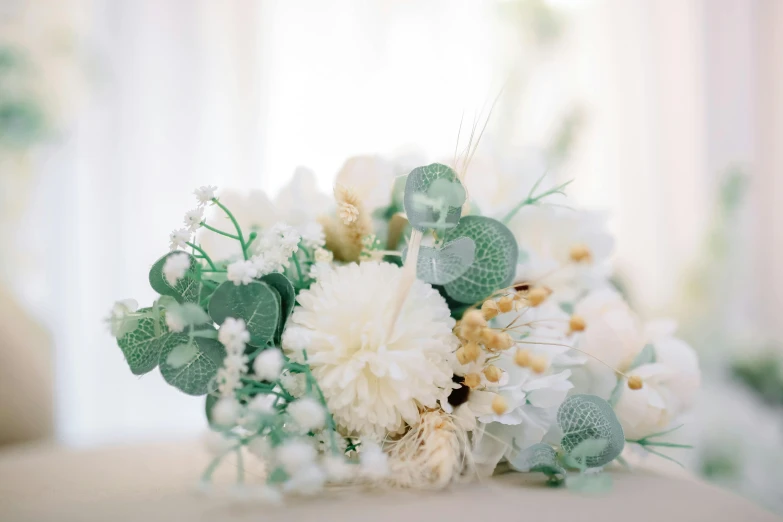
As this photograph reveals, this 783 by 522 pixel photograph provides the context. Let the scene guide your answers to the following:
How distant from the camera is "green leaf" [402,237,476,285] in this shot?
42 centimetres

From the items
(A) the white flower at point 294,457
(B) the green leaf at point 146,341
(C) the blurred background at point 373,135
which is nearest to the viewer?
(A) the white flower at point 294,457

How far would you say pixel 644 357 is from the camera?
0.52 metres

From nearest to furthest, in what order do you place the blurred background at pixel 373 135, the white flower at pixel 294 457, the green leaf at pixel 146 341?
the white flower at pixel 294 457, the green leaf at pixel 146 341, the blurred background at pixel 373 135

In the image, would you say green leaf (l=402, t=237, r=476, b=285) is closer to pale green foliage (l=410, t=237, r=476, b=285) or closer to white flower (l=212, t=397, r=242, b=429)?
pale green foliage (l=410, t=237, r=476, b=285)

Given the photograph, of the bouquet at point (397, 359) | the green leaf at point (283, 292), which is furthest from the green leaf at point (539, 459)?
the green leaf at point (283, 292)

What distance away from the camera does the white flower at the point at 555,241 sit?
0.54 metres

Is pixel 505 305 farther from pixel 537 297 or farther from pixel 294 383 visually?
pixel 294 383

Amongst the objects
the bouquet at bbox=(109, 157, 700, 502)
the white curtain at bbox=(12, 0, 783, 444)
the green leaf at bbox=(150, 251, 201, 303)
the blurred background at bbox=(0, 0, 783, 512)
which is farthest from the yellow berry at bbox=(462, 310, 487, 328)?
the white curtain at bbox=(12, 0, 783, 444)

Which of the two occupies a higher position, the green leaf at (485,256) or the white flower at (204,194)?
the white flower at (204,194)

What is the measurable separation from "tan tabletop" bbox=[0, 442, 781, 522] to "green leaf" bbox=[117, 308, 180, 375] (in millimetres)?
106

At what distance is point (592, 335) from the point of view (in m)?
0.50

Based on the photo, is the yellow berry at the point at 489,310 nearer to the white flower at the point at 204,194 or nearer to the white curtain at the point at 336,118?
the white flower at the point at 204,194

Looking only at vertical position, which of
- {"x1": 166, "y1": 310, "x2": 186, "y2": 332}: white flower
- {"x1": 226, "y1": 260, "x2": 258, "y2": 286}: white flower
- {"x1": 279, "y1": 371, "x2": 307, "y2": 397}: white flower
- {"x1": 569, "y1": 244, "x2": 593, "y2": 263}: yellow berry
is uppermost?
{"x1": 569, "y1": 244, "x2": 593, "y2": 263}: yellow berry

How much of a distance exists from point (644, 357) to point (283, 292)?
1.11 feet
